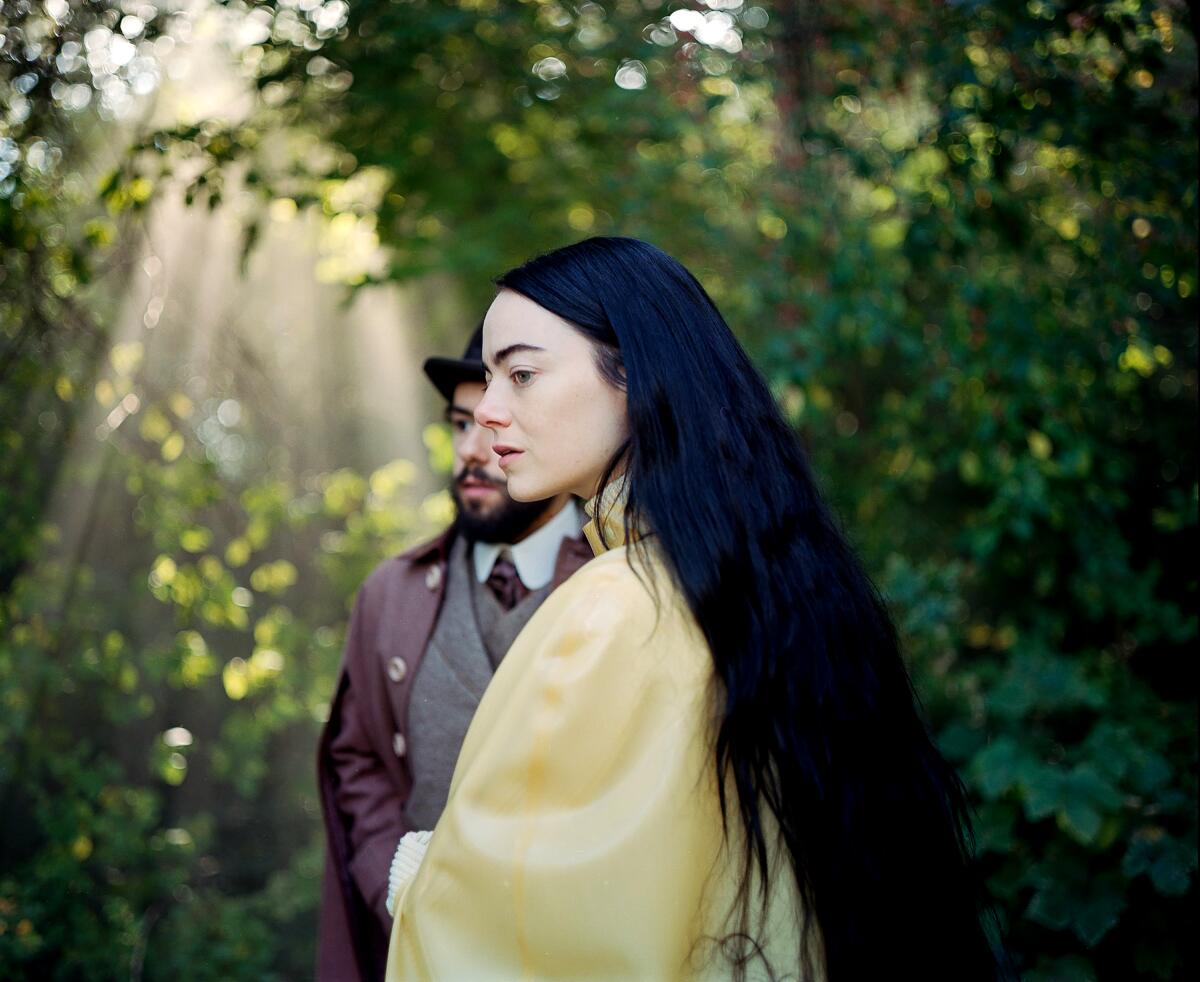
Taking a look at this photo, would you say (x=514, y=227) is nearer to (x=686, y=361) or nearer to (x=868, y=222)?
(x=868, y=222)

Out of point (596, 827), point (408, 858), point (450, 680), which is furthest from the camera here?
point (450, 680)

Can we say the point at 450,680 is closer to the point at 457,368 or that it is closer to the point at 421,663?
the point at 421,663

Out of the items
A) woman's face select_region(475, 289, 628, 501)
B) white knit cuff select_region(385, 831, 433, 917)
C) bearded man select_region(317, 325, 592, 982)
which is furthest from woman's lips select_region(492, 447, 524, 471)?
bearded man select_region(317, 325, 592, 982)

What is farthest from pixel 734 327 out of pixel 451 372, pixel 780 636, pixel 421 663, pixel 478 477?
pixel 780 636

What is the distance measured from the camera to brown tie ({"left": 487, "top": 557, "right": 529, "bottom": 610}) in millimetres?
2422

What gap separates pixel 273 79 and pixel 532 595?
7.17 ft

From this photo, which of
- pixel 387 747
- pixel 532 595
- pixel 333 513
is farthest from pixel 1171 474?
pixel 333 513

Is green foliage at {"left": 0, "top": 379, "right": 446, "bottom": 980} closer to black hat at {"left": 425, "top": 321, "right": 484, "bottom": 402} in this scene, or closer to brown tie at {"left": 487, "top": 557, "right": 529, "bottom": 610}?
black hat at {"left": 425, "top": 321, "right": 484, "bottom": 402}

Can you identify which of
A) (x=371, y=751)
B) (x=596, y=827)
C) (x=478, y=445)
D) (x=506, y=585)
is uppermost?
(x=596, y=827)

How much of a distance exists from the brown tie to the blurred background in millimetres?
1513

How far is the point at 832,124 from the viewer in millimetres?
4238

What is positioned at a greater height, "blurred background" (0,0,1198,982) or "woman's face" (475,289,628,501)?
"woman's face" (475,289,628,501)

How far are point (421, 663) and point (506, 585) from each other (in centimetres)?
25

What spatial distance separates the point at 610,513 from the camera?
1516 millimetres
